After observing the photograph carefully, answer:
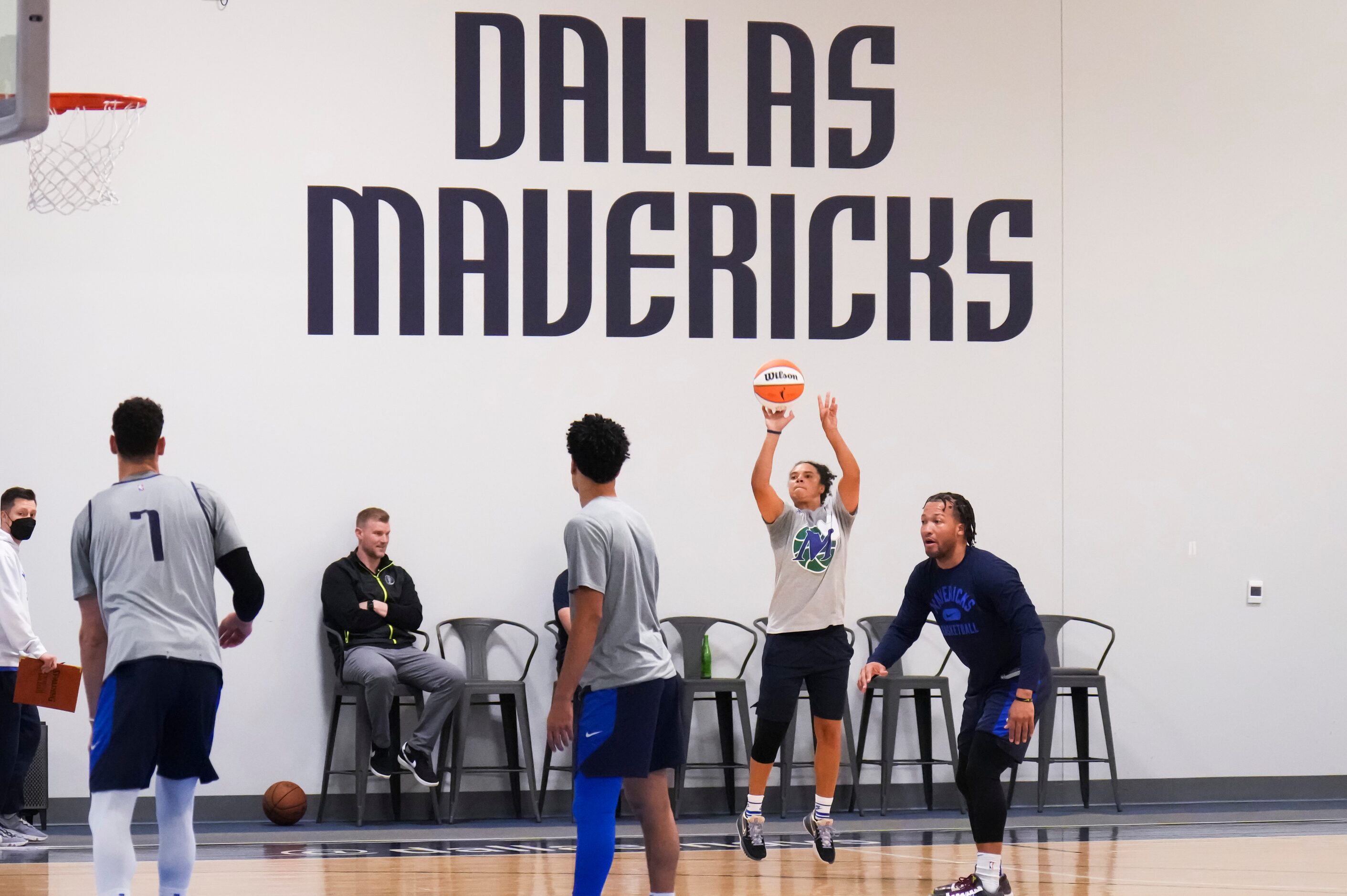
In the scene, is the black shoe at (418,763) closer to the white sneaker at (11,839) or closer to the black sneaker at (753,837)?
the white sneaker at (11,839)

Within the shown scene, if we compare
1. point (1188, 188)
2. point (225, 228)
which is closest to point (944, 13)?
point (1188, 188)

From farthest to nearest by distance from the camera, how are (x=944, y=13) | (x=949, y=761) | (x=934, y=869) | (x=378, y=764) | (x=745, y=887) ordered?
(x=944, y=13) < (x=949, y=761) < (x=378, y=764) < (x=934, y=869) < (x=745, y=887)

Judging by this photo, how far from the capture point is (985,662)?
5.34m

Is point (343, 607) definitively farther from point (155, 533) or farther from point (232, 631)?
point (155, 533)

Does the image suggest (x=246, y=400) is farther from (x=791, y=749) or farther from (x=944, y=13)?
(x=944, y=13)

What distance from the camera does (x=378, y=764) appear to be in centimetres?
775

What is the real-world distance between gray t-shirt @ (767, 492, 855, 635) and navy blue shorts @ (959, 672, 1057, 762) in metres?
1.12

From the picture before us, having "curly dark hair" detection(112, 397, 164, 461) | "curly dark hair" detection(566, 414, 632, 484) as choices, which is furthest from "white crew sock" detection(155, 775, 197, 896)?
"curly dark hair" detection(566, 414, 632, 484)

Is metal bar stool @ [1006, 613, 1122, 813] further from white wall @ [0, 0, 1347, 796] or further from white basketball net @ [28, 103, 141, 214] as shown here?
white basketball net @ [28, 103, 141, 214]

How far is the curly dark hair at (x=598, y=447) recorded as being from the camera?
4172 millimetres

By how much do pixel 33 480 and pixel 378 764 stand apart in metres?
2.42

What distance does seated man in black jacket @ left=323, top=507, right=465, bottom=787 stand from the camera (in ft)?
25.1

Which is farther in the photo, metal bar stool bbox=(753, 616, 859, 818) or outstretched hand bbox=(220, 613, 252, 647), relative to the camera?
metal bar stool bbox=(753, 616, 859, 818)

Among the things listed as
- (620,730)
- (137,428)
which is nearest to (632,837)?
A: (620,730)
